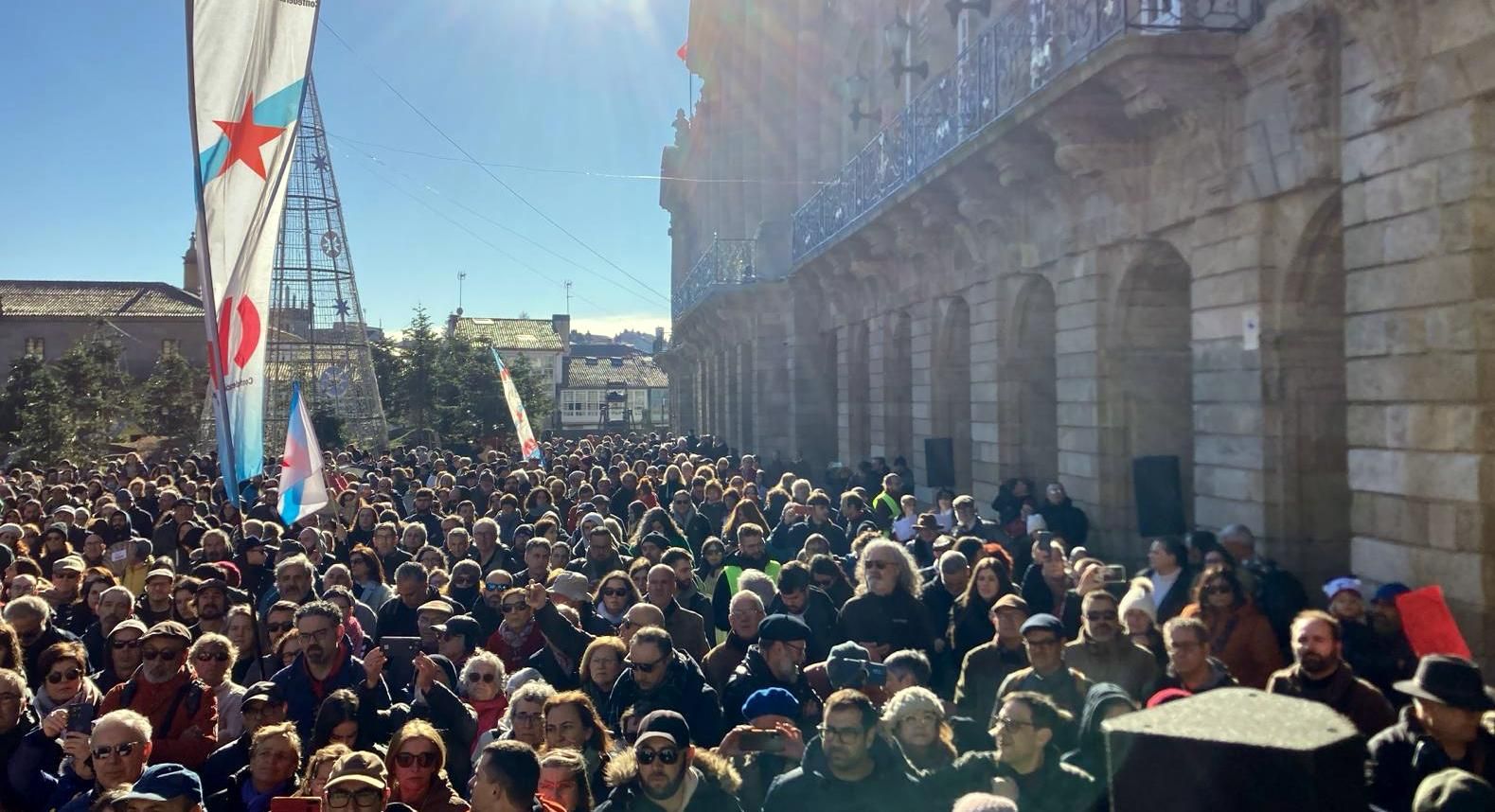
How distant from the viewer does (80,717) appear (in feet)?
17.6

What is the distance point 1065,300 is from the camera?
12125 mm

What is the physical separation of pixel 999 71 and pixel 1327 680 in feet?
26.9

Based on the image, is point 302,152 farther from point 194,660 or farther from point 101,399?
point 194,660

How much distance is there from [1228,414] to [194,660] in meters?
7.48

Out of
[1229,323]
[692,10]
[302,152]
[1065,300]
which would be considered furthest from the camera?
[692,10]

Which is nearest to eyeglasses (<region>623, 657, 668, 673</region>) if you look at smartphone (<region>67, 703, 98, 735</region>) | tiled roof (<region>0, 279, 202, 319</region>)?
smartphone (<region>67, 703, 98, 735</region>)

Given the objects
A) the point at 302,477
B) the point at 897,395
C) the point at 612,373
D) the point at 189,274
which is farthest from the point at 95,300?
the point at 302,477

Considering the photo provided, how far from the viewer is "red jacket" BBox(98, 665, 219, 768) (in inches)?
203

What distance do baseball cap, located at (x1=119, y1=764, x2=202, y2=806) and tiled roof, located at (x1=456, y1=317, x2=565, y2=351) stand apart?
77.0 m

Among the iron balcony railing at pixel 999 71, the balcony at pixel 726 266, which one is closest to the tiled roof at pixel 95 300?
the balcony at pixel 726 266

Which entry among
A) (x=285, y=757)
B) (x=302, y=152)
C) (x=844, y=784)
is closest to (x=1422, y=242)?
(x=844, y=784)

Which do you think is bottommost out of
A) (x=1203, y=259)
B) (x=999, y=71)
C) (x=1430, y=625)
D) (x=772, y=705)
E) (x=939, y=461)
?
(x=772, y=705)

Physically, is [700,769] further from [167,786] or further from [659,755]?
[167,786]

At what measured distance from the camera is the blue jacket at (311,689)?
18.2 feet
